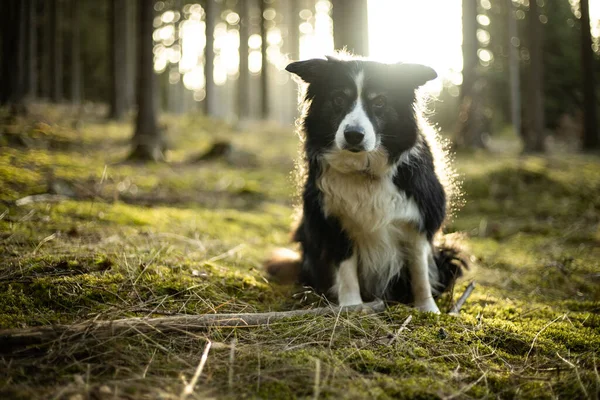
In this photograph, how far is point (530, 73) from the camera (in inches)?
481

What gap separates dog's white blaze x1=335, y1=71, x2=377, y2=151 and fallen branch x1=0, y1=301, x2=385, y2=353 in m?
1.03

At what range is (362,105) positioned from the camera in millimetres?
3039

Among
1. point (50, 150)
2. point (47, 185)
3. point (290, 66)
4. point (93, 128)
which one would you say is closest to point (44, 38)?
point (93, 128)

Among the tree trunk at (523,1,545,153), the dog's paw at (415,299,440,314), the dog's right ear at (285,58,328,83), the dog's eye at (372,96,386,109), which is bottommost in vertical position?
the dog's paw at (415,299,440,314)

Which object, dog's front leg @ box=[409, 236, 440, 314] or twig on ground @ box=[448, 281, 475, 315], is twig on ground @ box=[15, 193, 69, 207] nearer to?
dog's front leg @ box=[409, 236, 440, 314]

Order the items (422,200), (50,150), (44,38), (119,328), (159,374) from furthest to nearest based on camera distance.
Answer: (44,38) → (50,150) → (422,200) → (119,328) → (159,374)

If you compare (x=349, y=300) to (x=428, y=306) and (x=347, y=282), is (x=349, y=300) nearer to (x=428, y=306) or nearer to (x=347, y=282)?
(x=347, y=282)

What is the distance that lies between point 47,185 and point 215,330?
395 cm

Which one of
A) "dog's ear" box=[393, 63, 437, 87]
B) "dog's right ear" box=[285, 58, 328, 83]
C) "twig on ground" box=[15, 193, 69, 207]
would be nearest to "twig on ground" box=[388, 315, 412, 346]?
"dog's ear" box=[393, 63, 437, 87]

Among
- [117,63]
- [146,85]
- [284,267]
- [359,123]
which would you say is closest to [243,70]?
[117,63]

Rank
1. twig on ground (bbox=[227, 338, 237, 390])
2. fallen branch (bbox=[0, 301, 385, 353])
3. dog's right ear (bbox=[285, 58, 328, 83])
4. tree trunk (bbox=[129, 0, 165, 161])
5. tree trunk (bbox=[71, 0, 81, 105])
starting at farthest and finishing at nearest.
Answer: tree trunk (bbox=[71, 0, 81, 105]) < tree trunk (bbox=[129, 0, 165, 161]) < dog's right ear (bbox=[285, 58, 328, 83]) < fallen branch (bbox=[0, 301, 385, 353]) < twig on ground (bbox=[227, 338, 237, 390])

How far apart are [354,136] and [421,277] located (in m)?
1.16

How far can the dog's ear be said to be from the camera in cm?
311

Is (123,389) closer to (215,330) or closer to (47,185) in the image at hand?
(215,330)
